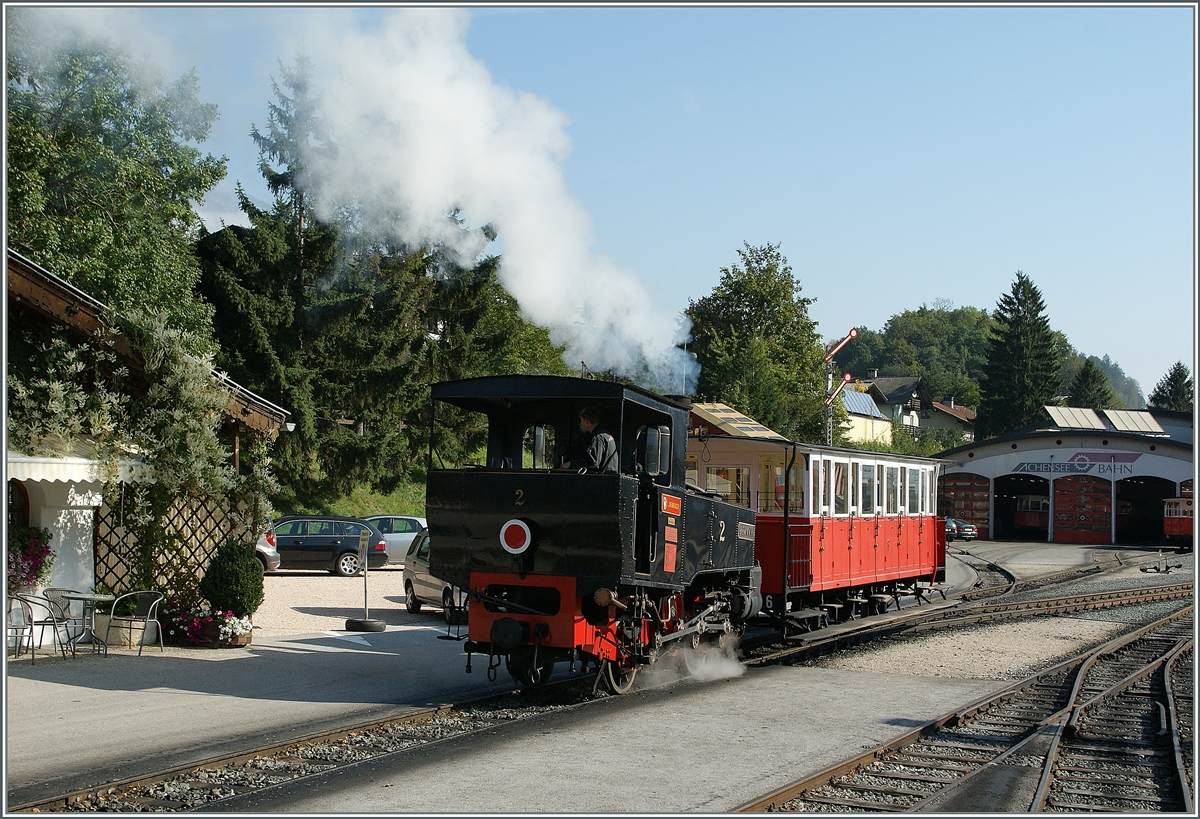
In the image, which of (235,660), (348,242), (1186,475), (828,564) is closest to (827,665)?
(828,564)

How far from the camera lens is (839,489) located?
53.7ft

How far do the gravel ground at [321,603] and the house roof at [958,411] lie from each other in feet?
304

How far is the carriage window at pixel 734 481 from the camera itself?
49.8 ft

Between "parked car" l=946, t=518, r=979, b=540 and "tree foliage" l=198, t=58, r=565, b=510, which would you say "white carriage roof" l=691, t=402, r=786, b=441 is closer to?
"tree foliage" l=198, t=58, r=565, b=510

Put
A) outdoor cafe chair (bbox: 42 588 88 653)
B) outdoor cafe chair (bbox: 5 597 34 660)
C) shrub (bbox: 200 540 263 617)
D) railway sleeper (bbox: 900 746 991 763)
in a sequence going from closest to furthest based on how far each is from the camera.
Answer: railway sleeper (bbox: 900 746 991 763)
outdoor cafe chair (bbox: 5 597 34 660)
outdoor cafe chair (bbox: 42 588 88 653)
shrub (bbox: 200 540 263 617)

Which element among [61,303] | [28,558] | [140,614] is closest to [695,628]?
[140,614]

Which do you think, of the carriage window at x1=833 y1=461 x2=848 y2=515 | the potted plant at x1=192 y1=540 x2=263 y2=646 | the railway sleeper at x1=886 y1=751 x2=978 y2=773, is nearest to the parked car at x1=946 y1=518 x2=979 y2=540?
the carriage window at x1=833 y1=461 x2=848 y2=515

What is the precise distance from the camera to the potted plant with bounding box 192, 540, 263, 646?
42.3 ft

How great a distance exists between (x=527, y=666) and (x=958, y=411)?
118683 millimetres

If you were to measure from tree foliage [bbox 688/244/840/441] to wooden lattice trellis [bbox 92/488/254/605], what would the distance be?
2412 centimetres

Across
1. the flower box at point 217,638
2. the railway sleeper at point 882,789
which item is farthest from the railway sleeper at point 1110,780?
the flower box at point 217,638

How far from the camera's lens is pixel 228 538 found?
14.3 meters

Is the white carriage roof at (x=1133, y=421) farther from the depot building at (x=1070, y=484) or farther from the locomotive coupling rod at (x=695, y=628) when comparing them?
the locomotive coupling rod at (x=695, y=628)

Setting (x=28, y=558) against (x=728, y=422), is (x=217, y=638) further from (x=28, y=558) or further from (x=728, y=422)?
(x=728, y=422)
